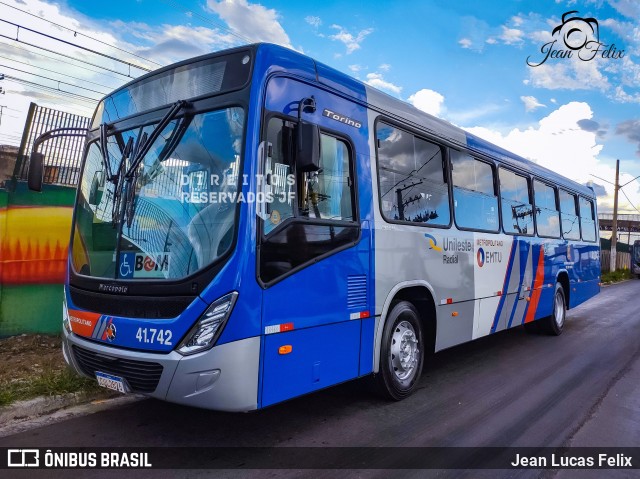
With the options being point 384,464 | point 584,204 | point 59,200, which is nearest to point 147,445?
point 384,464

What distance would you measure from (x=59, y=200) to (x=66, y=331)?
3443 millimetres

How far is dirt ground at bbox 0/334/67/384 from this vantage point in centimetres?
537

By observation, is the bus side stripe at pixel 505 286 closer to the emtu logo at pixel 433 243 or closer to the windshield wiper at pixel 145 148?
the emtu logo at pixel 433 243

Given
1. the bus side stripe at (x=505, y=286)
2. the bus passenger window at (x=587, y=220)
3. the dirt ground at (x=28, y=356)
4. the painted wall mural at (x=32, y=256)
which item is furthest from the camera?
the bus passenger window at (x=587, y=220)

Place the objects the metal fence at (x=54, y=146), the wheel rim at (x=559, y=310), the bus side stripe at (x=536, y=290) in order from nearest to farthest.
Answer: the metal fence at (x=54, y=146), the bus side stripe at (x=536, y=290), the wheel rim at (x=559, y=310)

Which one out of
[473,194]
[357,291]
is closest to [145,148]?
[357,291]

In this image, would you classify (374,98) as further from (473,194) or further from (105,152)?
(105,152)

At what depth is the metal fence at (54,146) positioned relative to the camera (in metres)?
7.03

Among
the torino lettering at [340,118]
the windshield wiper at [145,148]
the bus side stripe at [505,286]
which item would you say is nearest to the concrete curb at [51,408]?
the windshield wiper at [145,148]

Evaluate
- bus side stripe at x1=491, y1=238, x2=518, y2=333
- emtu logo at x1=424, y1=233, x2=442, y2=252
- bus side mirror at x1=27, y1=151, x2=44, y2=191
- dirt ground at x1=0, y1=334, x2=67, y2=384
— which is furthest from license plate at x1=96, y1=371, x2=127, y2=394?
bus side stripe at x1=491, y1=238, x2=518, y2=333

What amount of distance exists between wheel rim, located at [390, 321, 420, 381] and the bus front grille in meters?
2.42

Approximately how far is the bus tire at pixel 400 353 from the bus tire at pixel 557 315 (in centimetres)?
504

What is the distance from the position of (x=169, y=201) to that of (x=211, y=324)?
3.53ft

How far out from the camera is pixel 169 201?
149 inches
